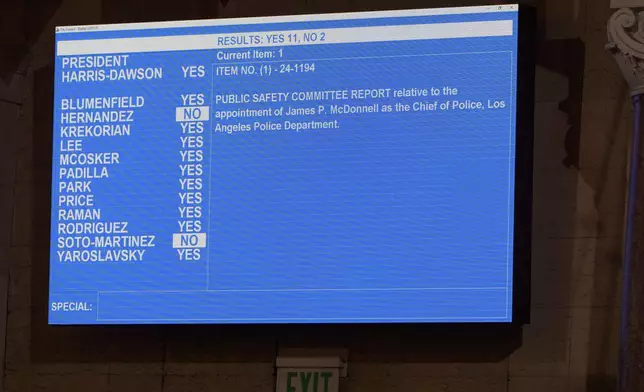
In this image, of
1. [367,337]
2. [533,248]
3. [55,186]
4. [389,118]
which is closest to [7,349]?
[55,186]

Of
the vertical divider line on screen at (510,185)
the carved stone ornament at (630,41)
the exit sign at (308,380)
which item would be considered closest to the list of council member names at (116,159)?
the exit sign at (308,380)

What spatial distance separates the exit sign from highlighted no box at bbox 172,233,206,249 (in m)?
0.55

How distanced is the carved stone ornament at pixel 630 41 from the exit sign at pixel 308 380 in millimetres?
1458

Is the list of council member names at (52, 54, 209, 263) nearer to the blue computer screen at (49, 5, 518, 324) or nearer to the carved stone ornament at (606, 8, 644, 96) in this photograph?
the blue computer screen at (49, 5, 518, 324)

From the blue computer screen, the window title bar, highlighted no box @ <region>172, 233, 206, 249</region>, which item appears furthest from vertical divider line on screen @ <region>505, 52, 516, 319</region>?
highlighted no box @ <region>172, 233, 206, 249</region>

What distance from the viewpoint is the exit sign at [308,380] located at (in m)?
4.36

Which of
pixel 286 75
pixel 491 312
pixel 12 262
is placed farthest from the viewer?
pixel 12 262

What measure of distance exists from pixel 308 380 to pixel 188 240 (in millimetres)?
668

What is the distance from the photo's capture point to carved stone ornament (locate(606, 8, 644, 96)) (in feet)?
12.8

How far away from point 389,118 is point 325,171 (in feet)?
0.97

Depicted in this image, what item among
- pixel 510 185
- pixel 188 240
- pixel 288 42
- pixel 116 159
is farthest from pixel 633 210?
pixel 116 159

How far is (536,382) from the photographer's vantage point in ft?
14.0

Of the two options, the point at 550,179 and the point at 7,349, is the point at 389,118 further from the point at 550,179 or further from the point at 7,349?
the point at 7,349

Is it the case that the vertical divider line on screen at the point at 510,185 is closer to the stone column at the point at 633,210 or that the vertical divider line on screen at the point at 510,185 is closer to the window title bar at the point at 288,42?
the window title bar at the point at 288,42
